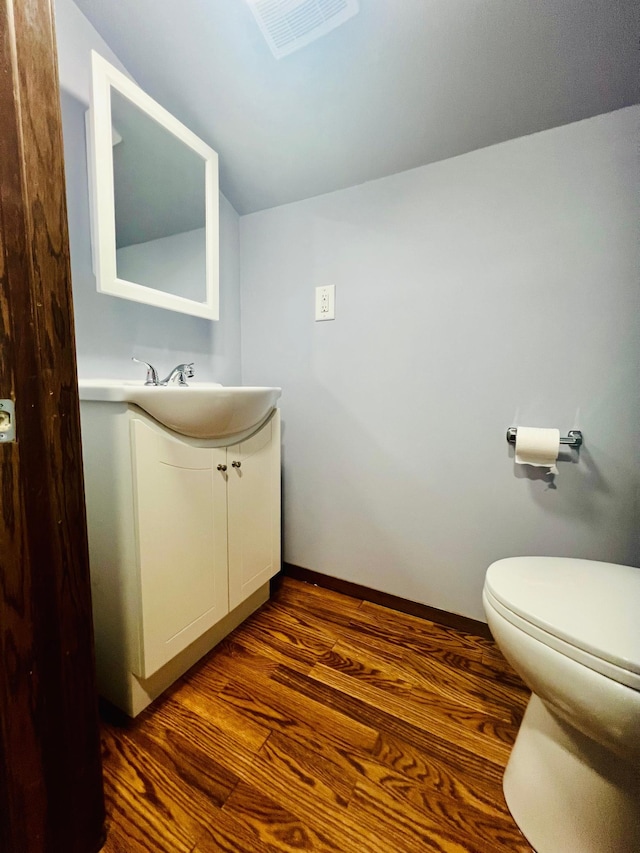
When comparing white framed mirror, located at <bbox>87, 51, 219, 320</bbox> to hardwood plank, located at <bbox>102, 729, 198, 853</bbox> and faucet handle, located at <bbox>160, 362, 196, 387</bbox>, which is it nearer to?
faucet handle, located at <bbox>160, 362, 196, 387</bbox>

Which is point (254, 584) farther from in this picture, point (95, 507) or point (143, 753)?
point (95, 507)

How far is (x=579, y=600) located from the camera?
0.64m

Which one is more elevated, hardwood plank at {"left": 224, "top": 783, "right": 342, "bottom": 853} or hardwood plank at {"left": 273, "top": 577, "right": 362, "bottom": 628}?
hardwood plank at {"left": 224, "top": 783, "right": 342, "bottom": 853}

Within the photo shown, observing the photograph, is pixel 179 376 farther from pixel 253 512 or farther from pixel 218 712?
pixel 218 712

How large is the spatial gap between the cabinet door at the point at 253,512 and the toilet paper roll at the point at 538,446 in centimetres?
78

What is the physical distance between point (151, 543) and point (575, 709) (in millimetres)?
855

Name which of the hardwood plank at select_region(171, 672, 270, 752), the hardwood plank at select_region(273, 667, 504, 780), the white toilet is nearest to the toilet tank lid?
the white toilet

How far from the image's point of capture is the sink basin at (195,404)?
72cm

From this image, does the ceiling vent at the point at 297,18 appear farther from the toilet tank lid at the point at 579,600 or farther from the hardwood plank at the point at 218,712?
the hardwood plank at the point at 218,712

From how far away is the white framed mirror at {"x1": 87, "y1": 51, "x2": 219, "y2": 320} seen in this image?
93 cm

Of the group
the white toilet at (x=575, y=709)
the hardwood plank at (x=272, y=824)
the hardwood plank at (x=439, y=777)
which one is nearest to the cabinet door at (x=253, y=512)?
the hardwood plank at (x=272, y=824)

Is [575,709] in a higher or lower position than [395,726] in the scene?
higher

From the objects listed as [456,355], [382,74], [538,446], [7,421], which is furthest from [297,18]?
[538,446]

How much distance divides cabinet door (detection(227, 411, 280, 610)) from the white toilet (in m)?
0.70
